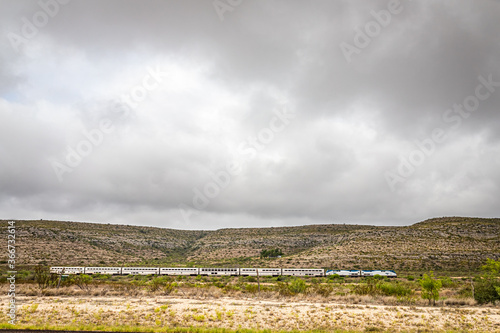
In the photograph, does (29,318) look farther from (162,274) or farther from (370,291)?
(162,274)

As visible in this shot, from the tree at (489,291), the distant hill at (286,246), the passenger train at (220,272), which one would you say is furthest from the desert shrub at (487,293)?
the distant hill at (286,246)

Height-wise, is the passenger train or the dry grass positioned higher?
the dry grass

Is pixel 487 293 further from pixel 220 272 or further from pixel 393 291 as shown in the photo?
pixel 220 272

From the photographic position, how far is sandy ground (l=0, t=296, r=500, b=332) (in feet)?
59.9

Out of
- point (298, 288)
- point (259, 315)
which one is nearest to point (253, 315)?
point (259, 315)

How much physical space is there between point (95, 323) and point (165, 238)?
101 m

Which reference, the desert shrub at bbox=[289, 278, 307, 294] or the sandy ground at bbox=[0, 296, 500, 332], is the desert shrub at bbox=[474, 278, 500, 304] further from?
the desert shrub at bbox=[289, 278, 307, 294]

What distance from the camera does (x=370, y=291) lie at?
26625 mm

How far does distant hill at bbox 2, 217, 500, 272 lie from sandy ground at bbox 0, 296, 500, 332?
126 ft

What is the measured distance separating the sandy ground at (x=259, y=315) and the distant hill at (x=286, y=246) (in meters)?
38.5

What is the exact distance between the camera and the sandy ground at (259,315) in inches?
719

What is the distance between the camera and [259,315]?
64.7 feet

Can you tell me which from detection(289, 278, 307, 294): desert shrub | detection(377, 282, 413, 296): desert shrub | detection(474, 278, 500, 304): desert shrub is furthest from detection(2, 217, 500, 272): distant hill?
detection(289, 278, 307, 294): desert shrub

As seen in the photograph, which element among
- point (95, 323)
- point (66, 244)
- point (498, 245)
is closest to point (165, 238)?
point (66, 244)
